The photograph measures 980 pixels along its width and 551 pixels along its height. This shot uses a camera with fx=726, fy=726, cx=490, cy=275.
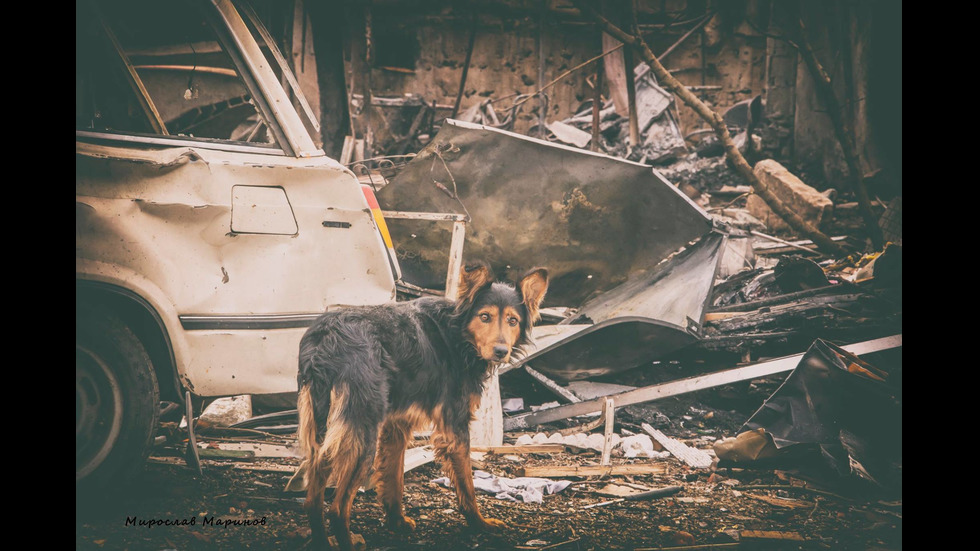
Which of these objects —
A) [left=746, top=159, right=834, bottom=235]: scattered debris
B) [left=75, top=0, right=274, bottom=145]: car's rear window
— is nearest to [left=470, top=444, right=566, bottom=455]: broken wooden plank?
[left=75, top=0, right=274, bottom=145]: car's rear window

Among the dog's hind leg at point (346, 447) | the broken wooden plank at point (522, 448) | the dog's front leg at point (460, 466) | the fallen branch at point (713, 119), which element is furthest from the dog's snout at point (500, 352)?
the fallen branch at point (713, 119)

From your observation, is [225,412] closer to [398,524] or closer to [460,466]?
[398,524]

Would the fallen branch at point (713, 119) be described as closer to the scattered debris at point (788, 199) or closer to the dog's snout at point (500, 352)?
the scattered debris at point (788, 199)

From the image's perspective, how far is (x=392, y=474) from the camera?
2859mm

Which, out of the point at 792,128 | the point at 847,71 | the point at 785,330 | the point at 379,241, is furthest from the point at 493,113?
the point at 379,241

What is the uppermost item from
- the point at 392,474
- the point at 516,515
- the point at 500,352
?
the point at 500,352

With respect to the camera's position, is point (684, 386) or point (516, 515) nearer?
point (516, 515)

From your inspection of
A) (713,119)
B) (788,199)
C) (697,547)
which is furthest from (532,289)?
(788,199)

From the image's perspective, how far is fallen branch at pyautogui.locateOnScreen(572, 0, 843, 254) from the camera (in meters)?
4.89

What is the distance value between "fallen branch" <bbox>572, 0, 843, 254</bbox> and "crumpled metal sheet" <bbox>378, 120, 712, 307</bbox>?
3.29 feet

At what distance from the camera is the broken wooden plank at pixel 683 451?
363 centimetres

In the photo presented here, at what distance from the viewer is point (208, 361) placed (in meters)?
2.79

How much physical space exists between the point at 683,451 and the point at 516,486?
3.33 feet
